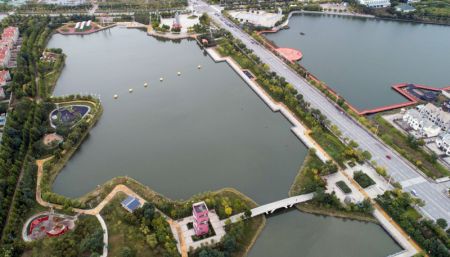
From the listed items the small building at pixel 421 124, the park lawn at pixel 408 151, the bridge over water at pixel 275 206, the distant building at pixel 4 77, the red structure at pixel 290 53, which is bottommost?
the bridge over water at pixel 275 206

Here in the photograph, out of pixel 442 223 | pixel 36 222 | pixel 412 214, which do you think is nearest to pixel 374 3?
pixel 412 214

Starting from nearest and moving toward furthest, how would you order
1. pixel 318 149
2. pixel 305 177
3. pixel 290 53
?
pixel 305 177, pixel 318 149, pixel 290 53

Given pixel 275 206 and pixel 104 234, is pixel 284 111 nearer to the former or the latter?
pixel 275 206

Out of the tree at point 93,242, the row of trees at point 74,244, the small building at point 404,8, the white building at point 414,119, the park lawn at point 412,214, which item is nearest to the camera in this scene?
the row of trees at point 74,244

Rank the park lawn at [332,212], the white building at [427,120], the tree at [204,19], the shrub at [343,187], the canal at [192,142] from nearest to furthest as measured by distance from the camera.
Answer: the canal at [192,142], the park lawn at [332,212], the shrub at [343,187], the white building at [427,120], the tree at [204,19]

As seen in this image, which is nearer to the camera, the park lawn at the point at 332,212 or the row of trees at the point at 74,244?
the row of trees at the point at 74,244

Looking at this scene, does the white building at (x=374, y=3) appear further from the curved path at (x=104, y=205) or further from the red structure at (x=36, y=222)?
the red structure at (x=36, y=222)

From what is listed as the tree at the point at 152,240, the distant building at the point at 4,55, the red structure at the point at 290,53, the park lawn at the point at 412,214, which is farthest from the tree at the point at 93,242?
the red structure at the point at 290,53

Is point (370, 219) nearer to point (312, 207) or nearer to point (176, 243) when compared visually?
point (312, 207)

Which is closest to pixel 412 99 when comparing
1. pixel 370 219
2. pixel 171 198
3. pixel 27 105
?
pixel 370 219
